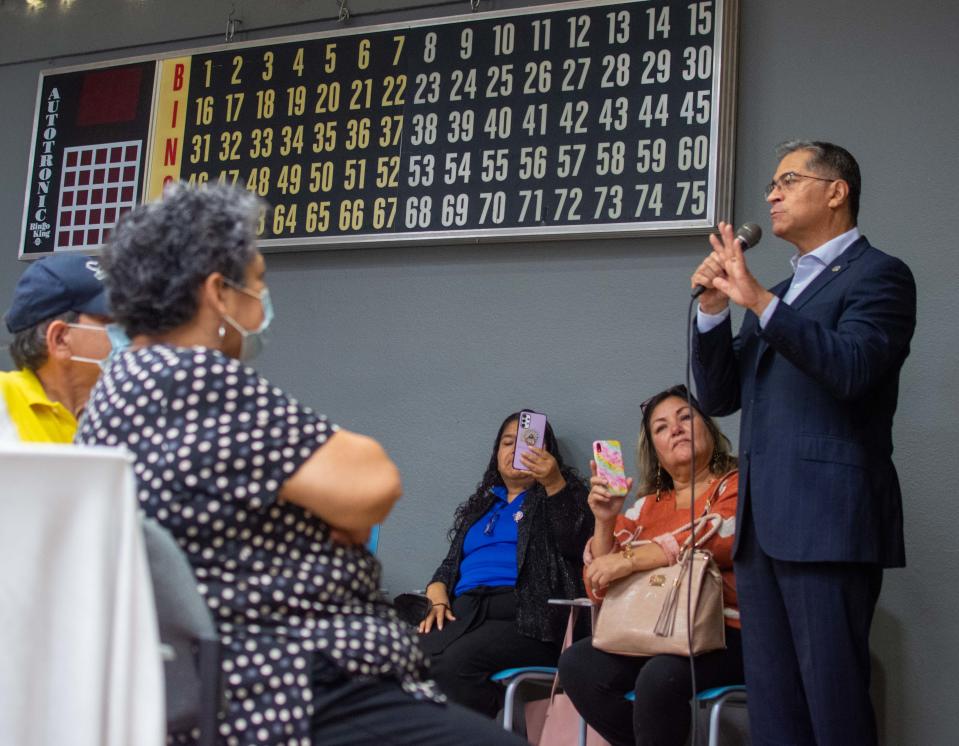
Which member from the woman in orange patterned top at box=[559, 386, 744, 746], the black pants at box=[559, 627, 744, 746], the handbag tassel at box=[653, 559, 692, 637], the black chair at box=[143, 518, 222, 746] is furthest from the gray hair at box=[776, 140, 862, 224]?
the black chair at box=[143, 518, 222, 746]

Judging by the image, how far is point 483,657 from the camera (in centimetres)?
356

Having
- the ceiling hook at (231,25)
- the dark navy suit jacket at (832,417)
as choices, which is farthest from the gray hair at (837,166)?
the ceiling hook at (231,25)

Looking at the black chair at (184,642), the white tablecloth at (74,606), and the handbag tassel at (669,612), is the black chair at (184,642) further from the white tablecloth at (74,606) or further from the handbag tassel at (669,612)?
the handbag tassel at (669,612)

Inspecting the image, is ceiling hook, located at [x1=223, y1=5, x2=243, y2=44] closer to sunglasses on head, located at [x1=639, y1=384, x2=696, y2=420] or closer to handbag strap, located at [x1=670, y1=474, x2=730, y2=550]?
sunglasses on head, located at [x1=639, y1=384, x2=696, y2=420]

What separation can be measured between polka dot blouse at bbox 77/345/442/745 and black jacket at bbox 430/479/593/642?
213cm

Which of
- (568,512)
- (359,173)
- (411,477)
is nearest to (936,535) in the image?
(568,512)

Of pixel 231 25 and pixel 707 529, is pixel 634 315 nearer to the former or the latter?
pixel 707 529

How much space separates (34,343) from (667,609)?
170 cm

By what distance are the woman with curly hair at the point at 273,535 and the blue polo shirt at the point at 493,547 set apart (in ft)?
7.31

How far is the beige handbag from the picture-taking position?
10.00ft

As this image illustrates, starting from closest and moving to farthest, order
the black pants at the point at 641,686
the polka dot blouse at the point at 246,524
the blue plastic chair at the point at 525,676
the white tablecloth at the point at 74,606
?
1. the white tablecloth at the point at 74,606
2. the polka dot blouse at the point at 246,524
3. the black pants at the point at 641,686
4. the blue plastic chair at the point at 525,676

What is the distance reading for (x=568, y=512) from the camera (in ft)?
12.3

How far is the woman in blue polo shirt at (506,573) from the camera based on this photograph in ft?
11.7

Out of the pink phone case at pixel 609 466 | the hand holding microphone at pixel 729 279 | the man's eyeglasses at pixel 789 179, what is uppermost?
the man's eyeglasses at pixel 789 179
